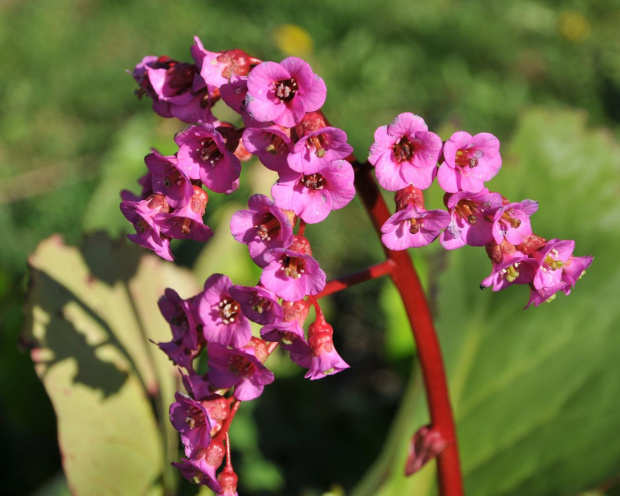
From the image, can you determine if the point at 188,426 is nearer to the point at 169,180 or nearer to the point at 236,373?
the point at 236,373

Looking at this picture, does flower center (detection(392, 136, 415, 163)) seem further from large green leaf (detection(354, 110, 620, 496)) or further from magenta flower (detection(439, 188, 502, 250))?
large green leaf (detection(354, 110, 620, 496))

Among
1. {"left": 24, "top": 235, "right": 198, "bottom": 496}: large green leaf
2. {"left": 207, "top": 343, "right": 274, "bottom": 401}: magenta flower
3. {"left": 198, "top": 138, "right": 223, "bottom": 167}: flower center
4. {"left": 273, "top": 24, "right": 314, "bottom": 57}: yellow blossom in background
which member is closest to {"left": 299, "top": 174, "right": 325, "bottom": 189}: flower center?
{"left": 198, "top": 138, "right": 223, "bottom": 167}: flower center

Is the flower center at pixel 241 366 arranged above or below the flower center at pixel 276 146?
below

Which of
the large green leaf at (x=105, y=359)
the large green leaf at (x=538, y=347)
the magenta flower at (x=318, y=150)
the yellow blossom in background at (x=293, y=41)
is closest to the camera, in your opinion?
the magenta flower at (x=318, y=150)

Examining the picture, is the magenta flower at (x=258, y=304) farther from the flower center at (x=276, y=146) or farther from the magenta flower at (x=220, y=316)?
the flower center at (x=276, y=146)

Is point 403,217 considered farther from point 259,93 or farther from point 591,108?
point 591,108

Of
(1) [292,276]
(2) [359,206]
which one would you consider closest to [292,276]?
(1) [292,276]

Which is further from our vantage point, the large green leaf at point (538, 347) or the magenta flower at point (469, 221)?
the large green leaf at point (538, 347)

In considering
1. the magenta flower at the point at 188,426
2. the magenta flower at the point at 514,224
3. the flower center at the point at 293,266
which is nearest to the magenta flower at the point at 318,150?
the flower center at the point at 293,266
